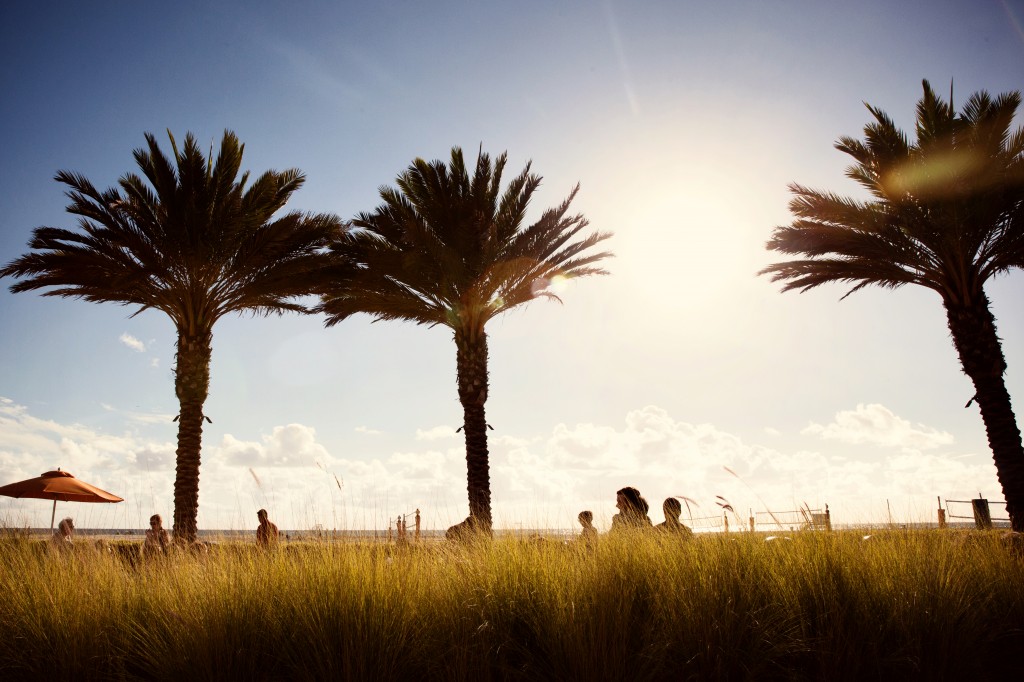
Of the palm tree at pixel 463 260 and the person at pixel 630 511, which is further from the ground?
the palm tree at pixel 463 260

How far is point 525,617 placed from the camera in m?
4.27

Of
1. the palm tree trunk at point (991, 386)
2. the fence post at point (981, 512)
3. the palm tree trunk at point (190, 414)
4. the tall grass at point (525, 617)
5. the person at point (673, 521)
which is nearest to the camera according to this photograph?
the tall grass at point (525, 617)

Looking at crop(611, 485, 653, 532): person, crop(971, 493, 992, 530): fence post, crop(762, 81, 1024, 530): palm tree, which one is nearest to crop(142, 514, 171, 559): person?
crop(611, 485, 653, 532): person

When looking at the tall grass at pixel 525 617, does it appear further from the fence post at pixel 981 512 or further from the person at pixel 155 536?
the fence post at pixel 981 512

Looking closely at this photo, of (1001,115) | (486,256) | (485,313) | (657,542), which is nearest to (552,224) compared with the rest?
(486,256)

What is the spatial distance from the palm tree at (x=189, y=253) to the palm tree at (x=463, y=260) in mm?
1307

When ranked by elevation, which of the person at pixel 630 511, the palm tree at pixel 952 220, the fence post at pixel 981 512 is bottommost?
the fence post at pixel 981 512

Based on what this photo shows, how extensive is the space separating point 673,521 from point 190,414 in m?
12.0

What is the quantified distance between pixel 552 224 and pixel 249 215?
278 inches

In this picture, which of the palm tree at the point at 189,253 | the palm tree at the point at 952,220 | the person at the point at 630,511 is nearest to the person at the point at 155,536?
the palm tree at the point at 189,253

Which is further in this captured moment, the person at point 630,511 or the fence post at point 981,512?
the fence post at point 981,512

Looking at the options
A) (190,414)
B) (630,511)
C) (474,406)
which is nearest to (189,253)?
(190,414)

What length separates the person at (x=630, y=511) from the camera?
20.9 ft

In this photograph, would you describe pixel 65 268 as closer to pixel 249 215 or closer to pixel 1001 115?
pixel 249 215
